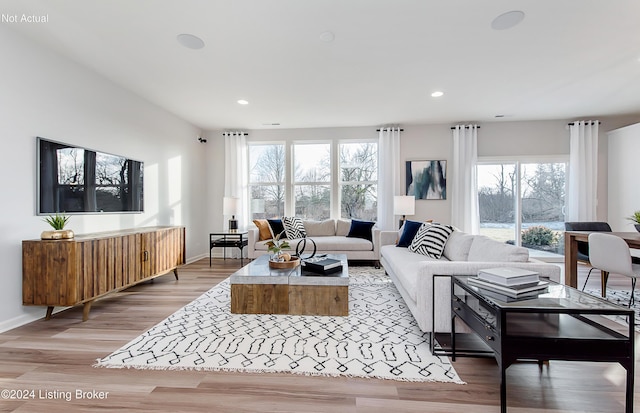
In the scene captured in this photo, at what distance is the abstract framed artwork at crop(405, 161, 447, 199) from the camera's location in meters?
5.39

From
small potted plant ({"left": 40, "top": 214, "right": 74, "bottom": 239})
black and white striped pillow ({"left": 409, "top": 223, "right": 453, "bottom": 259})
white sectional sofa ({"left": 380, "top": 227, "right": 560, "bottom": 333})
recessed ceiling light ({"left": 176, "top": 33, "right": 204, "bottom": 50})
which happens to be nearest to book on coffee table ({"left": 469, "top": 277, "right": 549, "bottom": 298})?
white sectional sofa ({"left": 380, "top": 227, "right": 560, "bottom": 333})

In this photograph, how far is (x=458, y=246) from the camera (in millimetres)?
2852

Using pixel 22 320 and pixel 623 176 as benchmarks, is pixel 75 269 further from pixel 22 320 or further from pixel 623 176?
pixel 623 176

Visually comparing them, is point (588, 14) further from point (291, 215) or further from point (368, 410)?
point (291, 215)

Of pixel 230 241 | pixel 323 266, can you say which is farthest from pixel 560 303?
pixel 230 241

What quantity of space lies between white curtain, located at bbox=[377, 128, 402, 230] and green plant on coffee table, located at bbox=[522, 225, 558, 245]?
8.10 feet

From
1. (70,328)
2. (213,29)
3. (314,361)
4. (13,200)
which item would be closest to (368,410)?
(314,361)

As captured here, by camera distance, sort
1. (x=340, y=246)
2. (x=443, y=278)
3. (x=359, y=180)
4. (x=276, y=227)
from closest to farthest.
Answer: (x=443, y=278)
(x=340, y=246)
(x=276, y=227)
(x=359, y=180)

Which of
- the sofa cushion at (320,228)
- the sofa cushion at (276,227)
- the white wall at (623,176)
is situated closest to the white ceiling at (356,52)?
the white wall at (623,176)

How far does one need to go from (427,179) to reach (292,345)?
432cm

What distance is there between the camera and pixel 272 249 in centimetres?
296

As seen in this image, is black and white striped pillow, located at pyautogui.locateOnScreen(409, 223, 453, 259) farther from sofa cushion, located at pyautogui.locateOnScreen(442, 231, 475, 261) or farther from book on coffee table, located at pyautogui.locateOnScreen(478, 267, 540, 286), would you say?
book on coffee table, located at pyautogui.locateOnScreen(478, 267, 540, 286)

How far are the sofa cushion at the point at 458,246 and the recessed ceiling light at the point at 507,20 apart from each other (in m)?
1.87

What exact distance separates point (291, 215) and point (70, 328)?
3.77 m
